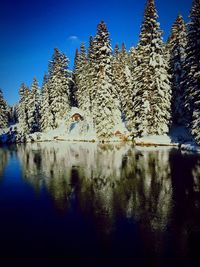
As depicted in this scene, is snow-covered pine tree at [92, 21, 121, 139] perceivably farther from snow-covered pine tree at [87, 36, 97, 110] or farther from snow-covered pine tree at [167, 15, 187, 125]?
snow-covered pine tree at [167, 15, 187, 125]

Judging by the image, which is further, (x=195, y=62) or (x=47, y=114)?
(x=47, y=114)

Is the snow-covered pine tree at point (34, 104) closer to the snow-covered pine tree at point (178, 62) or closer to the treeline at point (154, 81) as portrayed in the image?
the treeline at point (154, 81)

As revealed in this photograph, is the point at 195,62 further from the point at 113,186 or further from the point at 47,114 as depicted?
the point at 47,114

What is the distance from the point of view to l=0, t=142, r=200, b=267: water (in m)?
8.14

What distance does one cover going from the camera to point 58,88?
62.1m

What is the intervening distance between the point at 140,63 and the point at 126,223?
3749 centimetres

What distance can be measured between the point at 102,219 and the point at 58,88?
5370 cm

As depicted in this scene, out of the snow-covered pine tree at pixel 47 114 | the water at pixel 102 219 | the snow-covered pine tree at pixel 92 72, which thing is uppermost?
the snow-covered pine tree at pixel 92 72

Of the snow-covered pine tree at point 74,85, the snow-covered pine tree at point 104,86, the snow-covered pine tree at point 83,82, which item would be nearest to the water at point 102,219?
the snow-covered pine tree at point 104,86

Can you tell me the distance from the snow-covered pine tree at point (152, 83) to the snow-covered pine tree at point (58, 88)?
24.2 m

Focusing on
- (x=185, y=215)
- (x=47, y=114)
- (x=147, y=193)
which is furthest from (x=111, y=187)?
(x=47, y=114)

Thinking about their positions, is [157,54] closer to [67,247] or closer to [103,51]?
[103,51]

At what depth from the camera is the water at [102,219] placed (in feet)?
26.7

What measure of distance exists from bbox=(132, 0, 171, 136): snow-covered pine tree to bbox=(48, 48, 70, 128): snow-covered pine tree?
24.2 meters
